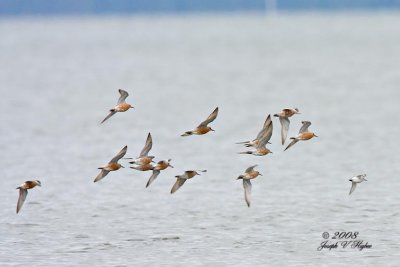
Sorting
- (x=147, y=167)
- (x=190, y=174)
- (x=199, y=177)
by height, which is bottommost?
(x=199, y=177)

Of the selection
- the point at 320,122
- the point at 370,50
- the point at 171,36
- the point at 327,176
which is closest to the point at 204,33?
the point at 171,36

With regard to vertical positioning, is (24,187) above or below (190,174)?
below

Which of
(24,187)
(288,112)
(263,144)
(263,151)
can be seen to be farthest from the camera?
(24,187)

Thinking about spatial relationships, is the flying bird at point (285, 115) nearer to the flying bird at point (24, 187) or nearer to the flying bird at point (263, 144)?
the flying bird at point (263, 144)

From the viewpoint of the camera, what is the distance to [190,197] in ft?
85.7

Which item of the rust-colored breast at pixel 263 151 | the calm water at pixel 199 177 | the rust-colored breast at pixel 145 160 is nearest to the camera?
the rust-colored breast at pixel 263 151

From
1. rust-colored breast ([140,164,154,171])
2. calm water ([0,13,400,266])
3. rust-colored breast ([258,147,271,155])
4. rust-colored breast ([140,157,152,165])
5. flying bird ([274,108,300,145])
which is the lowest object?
calm water ([0,13,400,266])

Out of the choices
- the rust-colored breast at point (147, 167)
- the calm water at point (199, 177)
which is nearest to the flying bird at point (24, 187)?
the calm water at point (199, 177)

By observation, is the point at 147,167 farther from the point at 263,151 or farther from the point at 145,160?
the point at 263,151

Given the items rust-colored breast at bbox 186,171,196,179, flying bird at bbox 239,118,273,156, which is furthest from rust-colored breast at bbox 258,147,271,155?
rust-colored breast at bbox 186,171,196,179

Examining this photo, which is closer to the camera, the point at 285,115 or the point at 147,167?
the point at 147,167

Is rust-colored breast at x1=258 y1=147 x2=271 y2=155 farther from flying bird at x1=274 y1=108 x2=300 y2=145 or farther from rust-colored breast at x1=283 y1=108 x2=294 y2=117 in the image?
rust-colored breast at x1=283 y1=108 x2=294 y2=117

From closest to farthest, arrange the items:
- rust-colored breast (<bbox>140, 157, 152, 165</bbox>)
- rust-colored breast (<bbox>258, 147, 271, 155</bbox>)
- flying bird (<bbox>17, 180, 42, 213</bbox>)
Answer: rust-colored breast (<bbox>258, 147, 271, 155</bbox>) → rust-colored breast (<bbox>140, 157, 152, 165</bbox>) → flying bird (<bbox>17, 180, 42, 213</bbox>)

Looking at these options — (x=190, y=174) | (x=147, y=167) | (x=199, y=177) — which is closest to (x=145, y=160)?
(x=147, y=167)
